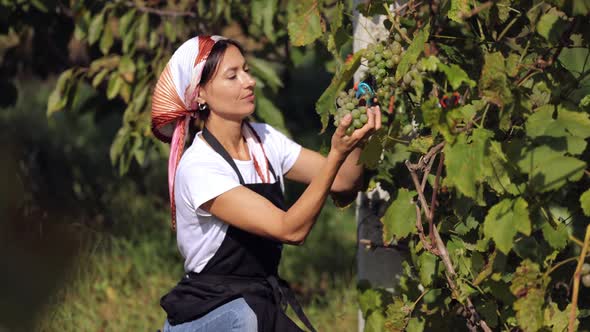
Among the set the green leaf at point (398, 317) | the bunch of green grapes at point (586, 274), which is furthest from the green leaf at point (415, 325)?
the bunch of green grapes at point (586, 274)

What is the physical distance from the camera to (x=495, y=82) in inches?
87.8

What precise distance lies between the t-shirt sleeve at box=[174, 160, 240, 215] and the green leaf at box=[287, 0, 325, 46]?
1.65 feet

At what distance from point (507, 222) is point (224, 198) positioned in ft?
2.93

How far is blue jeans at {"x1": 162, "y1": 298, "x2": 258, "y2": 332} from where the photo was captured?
9.16 feet

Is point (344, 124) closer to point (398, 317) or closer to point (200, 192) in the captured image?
point (200, 192)

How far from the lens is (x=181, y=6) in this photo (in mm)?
4793

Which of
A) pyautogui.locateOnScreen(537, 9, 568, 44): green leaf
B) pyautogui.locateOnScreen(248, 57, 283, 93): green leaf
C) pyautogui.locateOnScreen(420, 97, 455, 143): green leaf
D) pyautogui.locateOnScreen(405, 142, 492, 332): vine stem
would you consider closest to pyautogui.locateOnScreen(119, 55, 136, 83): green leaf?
pyautogui.locateOnScreen(248, 57, 283, 93): green leaf

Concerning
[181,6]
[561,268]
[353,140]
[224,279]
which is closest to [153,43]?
→ [181,6]

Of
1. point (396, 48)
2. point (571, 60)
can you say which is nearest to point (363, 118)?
point (396, 48)

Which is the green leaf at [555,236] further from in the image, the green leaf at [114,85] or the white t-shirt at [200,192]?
the green leaf at [114,85]

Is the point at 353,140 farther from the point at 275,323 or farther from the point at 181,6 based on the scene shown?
the point at 181,6

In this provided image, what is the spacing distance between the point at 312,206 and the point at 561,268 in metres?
0.73

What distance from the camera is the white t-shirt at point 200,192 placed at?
279cm

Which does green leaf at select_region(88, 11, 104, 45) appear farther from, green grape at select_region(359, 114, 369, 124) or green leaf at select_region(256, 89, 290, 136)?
green grape at select_region(359, 114, 369, 124)
